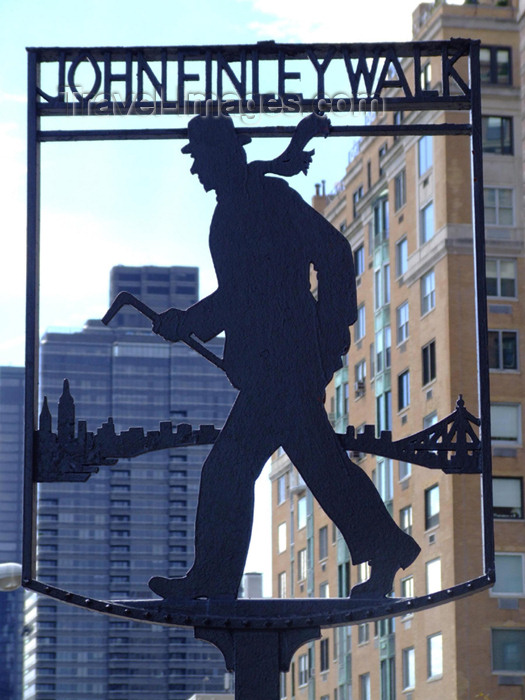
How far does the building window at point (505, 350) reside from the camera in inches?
2185

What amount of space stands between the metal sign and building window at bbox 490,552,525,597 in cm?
4439

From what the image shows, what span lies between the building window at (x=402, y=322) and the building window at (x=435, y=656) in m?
11.6

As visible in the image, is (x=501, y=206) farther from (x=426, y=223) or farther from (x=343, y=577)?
(x=343, y=577)

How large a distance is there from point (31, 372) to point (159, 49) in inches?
88.0

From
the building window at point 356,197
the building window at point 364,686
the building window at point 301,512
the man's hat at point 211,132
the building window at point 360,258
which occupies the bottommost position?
the building window at point 364,686

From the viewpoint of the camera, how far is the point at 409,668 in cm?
5719

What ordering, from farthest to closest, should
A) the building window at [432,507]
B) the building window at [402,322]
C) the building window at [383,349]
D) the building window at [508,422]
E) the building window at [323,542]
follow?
the building window at [323,542]
the building window at [383,349]
the building window at [402,322]
the building window at [432,507]
the building window at [508,422]

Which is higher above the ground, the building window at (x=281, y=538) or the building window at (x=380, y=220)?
the building window at (x=380, y=220)

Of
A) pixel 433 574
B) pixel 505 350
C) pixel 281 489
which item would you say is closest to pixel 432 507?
pixel 433 574

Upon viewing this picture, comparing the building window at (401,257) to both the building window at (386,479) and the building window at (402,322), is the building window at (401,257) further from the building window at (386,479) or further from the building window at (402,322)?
the building window at (386,479)

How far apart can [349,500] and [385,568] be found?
0.45 m

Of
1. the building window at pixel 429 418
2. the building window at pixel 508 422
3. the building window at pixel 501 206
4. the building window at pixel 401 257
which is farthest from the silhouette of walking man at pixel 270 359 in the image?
the building window at pixel 401 257

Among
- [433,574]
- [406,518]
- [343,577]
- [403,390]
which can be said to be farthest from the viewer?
[343,577]

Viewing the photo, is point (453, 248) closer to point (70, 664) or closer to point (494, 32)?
point (494, 32)
